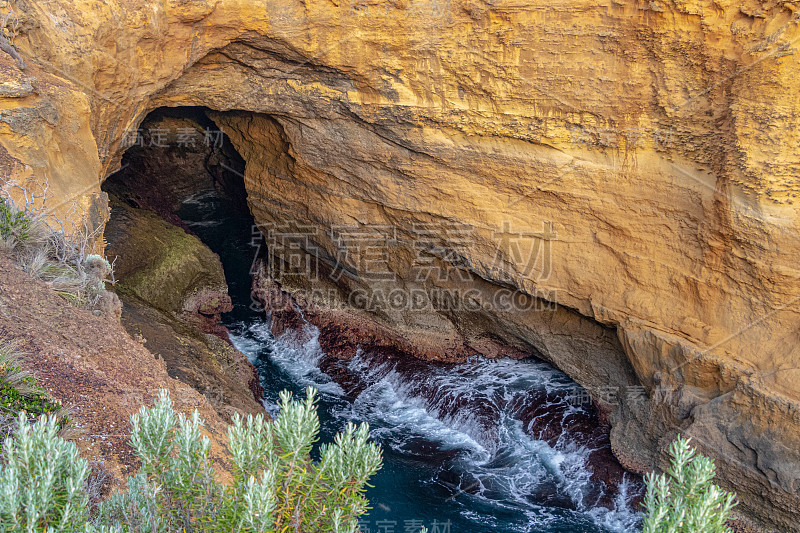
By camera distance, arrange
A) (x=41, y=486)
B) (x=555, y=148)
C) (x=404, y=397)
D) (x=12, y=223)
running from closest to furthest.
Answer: (x=41, y=486), (x=12, y=223), (x=555, y=148), (x=404, y=397)

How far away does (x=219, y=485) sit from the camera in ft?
12.4

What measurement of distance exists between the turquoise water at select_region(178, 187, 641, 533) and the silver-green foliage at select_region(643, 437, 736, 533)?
5047 mm

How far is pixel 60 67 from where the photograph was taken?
785 centimetres

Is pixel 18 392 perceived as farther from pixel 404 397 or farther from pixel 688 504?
pixel 404 397

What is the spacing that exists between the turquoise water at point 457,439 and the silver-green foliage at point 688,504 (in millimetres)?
5047

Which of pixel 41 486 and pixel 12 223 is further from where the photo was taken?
pixel 12 223

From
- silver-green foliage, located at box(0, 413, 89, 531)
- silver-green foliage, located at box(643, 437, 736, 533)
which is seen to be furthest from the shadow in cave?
silver-green foliage, located at box(643, 437, 736, 533)

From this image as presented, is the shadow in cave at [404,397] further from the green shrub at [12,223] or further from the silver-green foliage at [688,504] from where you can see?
the silver-green foliage at [688,504]

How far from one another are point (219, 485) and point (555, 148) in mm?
7109

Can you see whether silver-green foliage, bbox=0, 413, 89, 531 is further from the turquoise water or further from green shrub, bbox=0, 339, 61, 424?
the turquoise water

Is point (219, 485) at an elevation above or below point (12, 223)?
below

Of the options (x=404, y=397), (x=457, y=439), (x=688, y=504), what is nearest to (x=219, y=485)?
(x=688, y=504)

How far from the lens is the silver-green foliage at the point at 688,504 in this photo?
337cm

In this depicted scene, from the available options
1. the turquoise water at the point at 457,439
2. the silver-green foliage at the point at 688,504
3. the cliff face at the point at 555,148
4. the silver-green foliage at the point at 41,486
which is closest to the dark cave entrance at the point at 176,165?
the turquoise water at the point at 457,439
